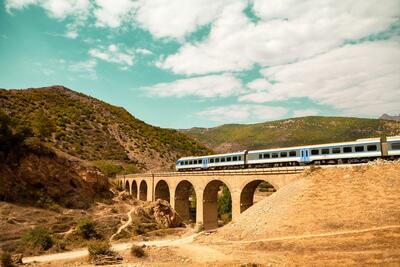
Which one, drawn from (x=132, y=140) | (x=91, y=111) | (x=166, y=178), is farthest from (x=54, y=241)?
(x=91, y=111)

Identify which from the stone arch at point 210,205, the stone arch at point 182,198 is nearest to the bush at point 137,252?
the stone arch at point 210,205

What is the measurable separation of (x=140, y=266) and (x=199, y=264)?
Result: 3.59 meters

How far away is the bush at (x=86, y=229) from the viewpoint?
96.3 ft

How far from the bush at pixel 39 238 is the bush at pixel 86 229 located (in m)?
3.27

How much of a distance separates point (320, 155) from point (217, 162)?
51.0 feet

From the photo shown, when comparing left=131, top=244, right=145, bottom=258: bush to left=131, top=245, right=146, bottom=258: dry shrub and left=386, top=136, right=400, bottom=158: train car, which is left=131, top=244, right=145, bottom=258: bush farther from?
left=386, top=136, right=400, bottom=158: train car

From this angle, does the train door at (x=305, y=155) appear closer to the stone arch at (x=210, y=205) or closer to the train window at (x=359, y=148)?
the train window at (x=359, y=148)

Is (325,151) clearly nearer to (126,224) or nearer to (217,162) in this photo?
(217,162)

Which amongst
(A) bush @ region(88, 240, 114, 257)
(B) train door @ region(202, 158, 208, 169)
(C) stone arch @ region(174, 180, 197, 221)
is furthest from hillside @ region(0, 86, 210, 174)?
(A) bush @ region(88, 240, 114, 257)

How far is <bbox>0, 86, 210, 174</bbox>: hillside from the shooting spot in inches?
3024

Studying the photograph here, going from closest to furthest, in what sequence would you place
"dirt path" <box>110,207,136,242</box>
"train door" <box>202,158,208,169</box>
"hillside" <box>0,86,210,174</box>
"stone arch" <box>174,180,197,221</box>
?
"dirt path" <box>110,207,136,242</box>, "train door" <box>202,158,208,169</box>, "stone arch" <box>174,180,197,221</box>, "hillside" <box>0,86,210,174</box>

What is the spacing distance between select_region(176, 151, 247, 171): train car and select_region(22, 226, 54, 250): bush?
2139 centimetres

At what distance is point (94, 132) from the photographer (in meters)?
95.6

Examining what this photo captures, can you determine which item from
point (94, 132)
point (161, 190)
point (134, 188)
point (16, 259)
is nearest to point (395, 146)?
point (16, 259)
